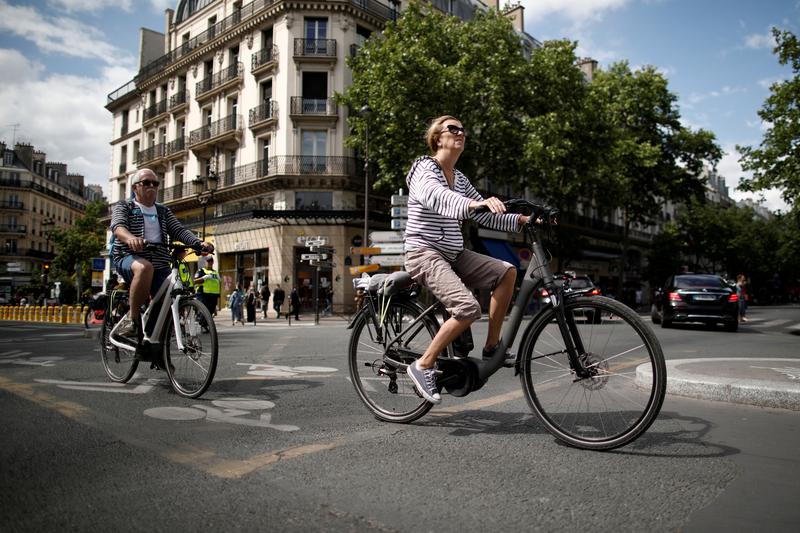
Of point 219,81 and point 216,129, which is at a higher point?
point 219,81

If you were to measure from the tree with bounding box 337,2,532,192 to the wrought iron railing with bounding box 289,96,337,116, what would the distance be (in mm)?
4189

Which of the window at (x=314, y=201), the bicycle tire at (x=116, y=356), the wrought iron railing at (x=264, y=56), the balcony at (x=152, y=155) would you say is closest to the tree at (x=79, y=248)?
the balcony at (x=152, y=155)

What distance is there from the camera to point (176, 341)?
4.65 meters

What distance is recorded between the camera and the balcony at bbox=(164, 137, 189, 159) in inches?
1508

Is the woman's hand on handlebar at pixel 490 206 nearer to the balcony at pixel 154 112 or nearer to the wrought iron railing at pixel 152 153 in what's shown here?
the wrought iron railing at pixel 152 153

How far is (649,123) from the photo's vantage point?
39781mm

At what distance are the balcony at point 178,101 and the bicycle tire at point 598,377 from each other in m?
39.9

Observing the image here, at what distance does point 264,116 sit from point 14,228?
6644cm

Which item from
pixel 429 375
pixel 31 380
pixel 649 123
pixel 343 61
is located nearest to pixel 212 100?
pixel 343 61

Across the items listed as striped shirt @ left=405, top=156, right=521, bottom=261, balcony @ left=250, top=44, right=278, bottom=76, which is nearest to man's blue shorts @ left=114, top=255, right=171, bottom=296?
striped shirt @ left=405, top=156, right=521, bottom=261

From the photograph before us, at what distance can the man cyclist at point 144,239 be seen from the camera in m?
4.84

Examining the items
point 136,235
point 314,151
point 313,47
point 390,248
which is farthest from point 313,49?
point 136,235

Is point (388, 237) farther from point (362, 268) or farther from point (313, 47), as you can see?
point (313, 47)

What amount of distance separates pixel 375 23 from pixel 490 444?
33.9 meters
